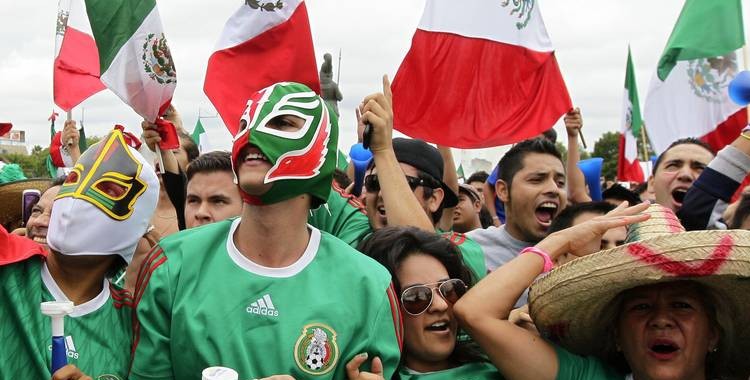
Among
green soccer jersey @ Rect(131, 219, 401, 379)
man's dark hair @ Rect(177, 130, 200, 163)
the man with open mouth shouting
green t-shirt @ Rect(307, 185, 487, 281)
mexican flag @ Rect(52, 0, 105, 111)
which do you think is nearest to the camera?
green soccer jersey @ Rect(131, 219, 401, 379)

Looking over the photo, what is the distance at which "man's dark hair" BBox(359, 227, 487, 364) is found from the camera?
10.9ft

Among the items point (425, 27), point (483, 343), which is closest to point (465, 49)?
point (425, 27)

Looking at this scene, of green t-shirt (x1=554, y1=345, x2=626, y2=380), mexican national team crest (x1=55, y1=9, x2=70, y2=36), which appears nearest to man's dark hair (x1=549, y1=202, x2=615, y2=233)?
green t-shirt (x1=554, y1=345, x2=626, y2=380)

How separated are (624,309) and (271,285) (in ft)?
4.67

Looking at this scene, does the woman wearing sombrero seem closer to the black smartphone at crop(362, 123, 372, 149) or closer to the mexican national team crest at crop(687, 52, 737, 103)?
the black smartphone at crop(362, 123, 372, 149)

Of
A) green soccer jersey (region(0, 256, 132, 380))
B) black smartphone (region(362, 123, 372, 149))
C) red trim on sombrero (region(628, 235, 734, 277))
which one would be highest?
black smartphone (region(362, 123, 372, 149))

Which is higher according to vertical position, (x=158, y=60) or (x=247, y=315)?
(x=158, y=60)

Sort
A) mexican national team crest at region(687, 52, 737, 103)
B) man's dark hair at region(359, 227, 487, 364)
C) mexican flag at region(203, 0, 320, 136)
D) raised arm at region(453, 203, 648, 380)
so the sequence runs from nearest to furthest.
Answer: raised arm at region(453, 203, 648, 380) → man's dark hair at region(359, 227, 487, 364) → mexican flag at region(203, 0, 320, 136) → mexican national team crest at region(687, 52, 737, 103)

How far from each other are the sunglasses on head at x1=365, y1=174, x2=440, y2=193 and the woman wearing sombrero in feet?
3.57

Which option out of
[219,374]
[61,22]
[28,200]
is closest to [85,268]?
[219,374]

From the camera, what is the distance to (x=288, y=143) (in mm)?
2773

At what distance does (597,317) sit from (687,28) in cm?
409

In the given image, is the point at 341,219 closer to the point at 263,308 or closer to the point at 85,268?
the point at 85,268

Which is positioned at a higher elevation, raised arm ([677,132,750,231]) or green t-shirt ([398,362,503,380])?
raised arm ([677,132,750,231])
